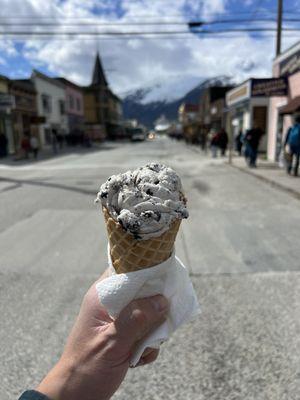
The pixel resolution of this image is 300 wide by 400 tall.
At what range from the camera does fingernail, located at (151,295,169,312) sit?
1.40 meters

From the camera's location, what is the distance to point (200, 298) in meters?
3.78

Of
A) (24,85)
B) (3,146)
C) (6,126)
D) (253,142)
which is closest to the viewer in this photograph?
(253,142)

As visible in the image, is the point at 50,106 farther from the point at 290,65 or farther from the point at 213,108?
the point at 290,65

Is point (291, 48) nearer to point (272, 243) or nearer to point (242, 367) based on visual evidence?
point (272, 243)

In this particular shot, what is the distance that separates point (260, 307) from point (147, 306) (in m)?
2.50

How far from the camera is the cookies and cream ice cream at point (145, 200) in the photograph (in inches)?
53.8

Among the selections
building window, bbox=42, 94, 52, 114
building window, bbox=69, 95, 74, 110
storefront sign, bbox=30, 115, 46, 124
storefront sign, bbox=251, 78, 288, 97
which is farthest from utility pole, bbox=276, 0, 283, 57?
building window, bbox=69, 95, 74, 110

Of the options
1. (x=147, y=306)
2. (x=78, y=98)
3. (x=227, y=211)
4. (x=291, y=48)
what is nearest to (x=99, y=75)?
(x=78, y=98)

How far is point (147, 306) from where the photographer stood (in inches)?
54.6

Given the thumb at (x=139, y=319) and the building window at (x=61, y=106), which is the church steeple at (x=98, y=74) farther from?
the thumb at (x=139, y=319)

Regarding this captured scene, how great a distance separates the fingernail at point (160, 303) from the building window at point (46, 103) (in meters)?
42.1

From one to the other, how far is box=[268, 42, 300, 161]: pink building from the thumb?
12.8m

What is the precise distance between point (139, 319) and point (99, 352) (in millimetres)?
177

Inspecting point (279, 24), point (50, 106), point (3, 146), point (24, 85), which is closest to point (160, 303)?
point (279, 24)
